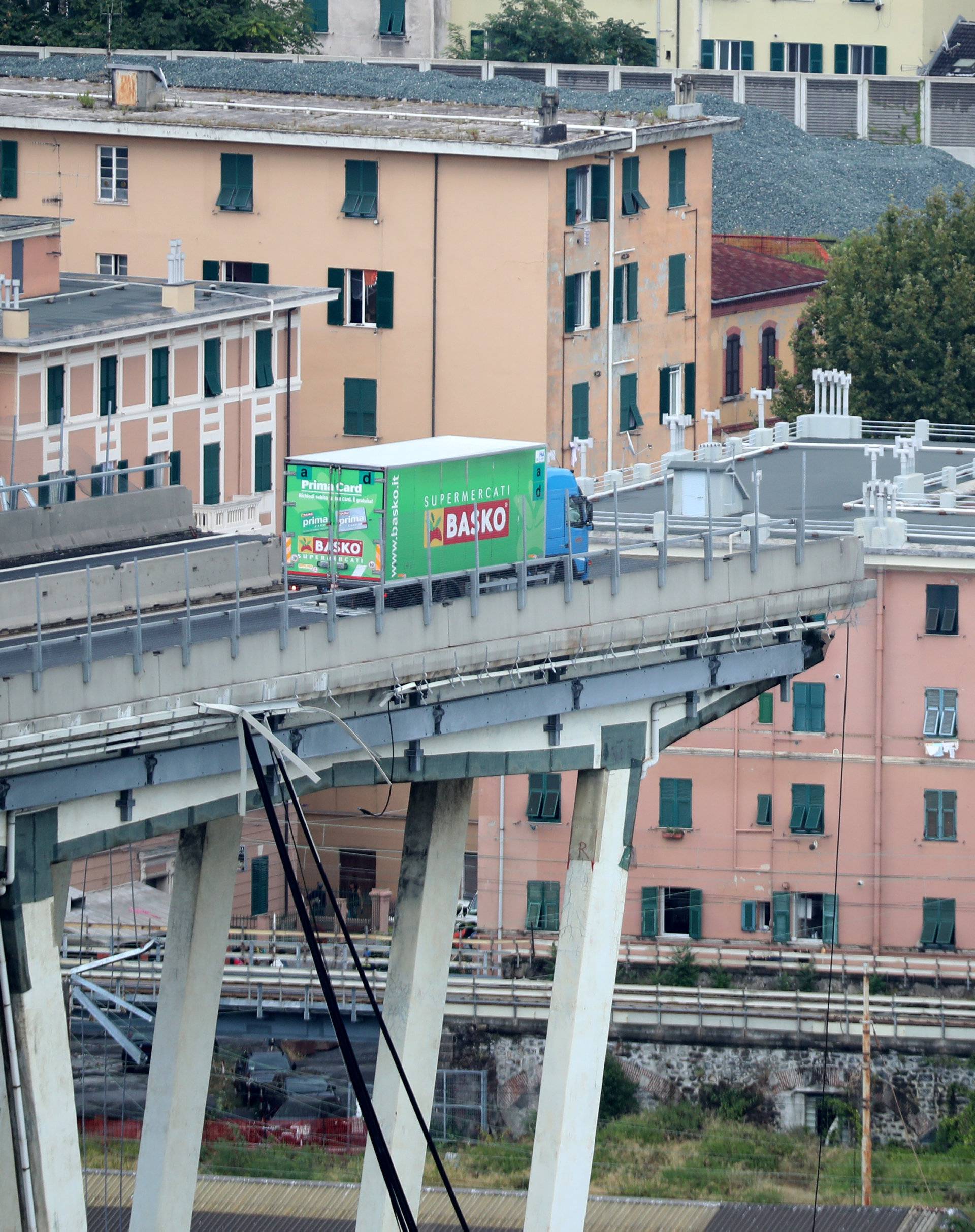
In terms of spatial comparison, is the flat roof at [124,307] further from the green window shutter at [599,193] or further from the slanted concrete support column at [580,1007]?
the slanted concrete support column at [580,1007]

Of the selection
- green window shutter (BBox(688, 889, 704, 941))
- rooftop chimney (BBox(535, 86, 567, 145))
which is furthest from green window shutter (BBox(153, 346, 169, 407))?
green window shutter (BBox(688, 889, 704, 941))

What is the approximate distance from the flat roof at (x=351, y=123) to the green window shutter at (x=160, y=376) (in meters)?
13.2

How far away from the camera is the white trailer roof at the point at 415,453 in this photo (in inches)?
1953

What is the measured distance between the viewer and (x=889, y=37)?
162 meters

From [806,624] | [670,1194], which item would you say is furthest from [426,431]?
[806,624]

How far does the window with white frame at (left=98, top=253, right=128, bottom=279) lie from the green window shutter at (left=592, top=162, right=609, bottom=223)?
15942 mm

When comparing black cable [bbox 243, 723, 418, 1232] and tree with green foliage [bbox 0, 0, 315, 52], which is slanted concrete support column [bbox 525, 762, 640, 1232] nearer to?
black cable [bbox 243, 723, 418, 1232]

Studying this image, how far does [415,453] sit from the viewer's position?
50.5 meters

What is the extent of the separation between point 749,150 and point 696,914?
245 feet

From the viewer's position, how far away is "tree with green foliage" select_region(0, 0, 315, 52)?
143 m

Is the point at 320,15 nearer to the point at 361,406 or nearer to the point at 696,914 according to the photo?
the point at 361,406

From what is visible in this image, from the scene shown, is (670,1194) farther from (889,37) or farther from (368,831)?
(889,37)

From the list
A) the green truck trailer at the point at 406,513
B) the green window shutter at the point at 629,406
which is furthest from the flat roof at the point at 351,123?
the green truck trailer at the point at 406,513

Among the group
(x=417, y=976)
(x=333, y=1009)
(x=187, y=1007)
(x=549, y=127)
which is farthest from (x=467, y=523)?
(x=549, y=127)
